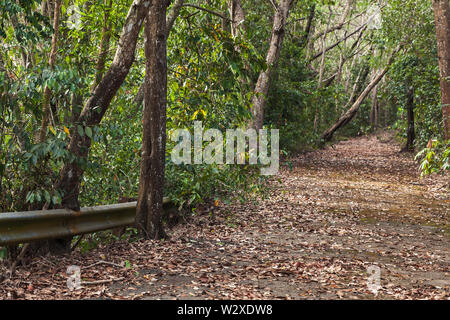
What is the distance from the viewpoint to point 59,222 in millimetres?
5938

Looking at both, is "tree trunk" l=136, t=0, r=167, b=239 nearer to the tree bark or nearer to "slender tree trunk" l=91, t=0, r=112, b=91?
the tree bark

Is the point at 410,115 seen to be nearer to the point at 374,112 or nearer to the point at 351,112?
the point at 351,112

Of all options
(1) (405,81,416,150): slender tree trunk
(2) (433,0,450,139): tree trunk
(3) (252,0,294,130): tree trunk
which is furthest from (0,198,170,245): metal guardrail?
(1) (405,81,416,150): slender tree trunk

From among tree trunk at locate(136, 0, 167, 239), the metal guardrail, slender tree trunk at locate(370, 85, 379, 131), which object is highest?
slender tree trunk at locate(370, 85, 379, 131)

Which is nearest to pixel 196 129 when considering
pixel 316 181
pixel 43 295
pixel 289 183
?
pixel 43 295

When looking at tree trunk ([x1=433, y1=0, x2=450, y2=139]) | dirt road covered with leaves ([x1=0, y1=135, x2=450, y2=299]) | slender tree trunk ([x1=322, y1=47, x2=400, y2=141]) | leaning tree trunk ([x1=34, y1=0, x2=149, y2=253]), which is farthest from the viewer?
slender tree trunk ([x1=322, y1=47, x2=400, y2=141])

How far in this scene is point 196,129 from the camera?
9.38m

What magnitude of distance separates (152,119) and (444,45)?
969 cm

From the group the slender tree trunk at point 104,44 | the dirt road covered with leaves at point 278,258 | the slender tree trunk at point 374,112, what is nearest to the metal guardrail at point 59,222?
the dirt road covered with leaves at point 278,258

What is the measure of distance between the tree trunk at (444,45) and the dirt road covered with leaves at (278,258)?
2.63 m

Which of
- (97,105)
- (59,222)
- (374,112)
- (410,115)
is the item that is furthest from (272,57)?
(374,112)

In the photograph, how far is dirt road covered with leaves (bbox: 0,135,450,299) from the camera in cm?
525

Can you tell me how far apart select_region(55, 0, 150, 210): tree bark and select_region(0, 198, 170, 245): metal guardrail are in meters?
0.22
